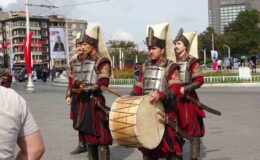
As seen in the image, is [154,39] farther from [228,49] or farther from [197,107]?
[228,49]

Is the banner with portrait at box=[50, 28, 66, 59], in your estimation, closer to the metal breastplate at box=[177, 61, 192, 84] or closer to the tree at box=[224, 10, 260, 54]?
the metal breastplate at box=[177, 61, 192, 84]

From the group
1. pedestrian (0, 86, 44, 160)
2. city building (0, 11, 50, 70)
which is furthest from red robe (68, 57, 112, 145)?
city building (0, 11, 50, 70)

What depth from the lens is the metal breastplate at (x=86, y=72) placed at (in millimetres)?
6672

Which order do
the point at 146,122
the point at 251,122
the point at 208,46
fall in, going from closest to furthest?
the point at 146,122 < the point at 251,122 < the point at 208,46

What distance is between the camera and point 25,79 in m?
52.4

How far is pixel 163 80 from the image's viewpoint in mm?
5742

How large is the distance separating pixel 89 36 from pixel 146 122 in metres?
2.11

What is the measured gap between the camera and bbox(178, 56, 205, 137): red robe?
666cm

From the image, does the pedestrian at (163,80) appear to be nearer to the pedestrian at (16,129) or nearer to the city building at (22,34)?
the pedestrian at (16,129)

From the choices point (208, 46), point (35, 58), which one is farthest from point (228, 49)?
point (35, 58)

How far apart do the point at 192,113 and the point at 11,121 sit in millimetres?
4380

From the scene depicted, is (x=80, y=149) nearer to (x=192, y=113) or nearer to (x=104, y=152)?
(x=104, y=152)

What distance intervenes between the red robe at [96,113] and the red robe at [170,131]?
865mm

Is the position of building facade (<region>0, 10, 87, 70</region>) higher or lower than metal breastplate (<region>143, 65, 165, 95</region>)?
higher
